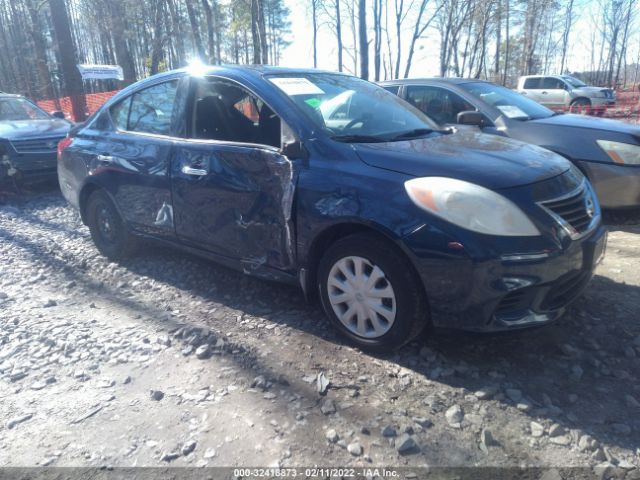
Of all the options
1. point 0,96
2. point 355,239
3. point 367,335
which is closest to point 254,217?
point 355,239

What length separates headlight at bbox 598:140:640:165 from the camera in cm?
492

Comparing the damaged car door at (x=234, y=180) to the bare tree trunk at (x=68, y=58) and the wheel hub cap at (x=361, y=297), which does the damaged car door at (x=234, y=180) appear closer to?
the wheel hub cap at (x=361, y=297)

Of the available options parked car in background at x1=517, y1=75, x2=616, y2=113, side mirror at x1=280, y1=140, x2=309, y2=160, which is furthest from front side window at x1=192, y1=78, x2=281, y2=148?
parked car in background at x1=517, y1=75, x2=616, y2=113

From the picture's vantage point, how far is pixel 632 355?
9.37ft

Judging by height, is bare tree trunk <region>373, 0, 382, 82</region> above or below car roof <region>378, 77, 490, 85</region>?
above

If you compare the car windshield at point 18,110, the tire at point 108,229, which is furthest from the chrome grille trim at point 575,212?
the car windshield at point 18,110

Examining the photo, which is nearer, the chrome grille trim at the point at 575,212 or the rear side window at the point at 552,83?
the chrome grille trim at the point at 575,212

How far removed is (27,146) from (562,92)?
68.1 ft

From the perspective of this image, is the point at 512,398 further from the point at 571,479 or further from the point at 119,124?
the point at 119,124

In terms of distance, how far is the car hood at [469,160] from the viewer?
2.68 meters

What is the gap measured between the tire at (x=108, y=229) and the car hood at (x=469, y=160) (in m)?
2.64

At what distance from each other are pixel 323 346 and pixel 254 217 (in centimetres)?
96

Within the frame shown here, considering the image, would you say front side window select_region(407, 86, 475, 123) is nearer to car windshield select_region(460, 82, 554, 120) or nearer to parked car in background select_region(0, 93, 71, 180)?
car windshield select_region(460, 82, 554, 120)

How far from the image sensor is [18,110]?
9031mm
